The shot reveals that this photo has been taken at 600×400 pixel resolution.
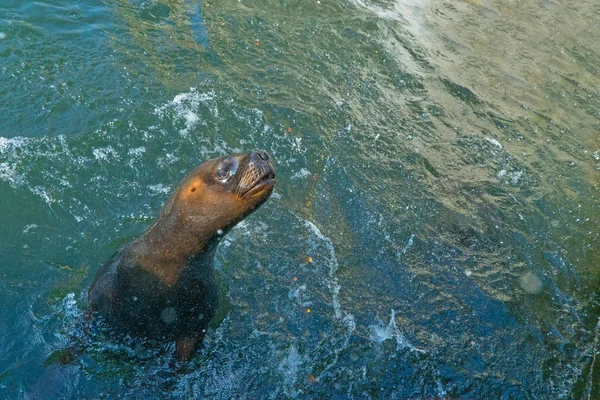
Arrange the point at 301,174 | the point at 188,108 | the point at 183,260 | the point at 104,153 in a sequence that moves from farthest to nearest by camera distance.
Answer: the point at 188,108
the point at 301,174
the point at 104,153
the point at 183,260

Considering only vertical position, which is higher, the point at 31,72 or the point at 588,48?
the point at 588,48

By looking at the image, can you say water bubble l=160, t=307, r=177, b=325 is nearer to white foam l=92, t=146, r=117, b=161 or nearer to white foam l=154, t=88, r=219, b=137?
white foam l=92, t=146, r=117, b=161

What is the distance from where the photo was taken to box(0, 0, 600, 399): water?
5.58m

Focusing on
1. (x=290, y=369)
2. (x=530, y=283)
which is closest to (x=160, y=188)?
(x=290, y=369)

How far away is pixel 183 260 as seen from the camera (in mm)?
4902

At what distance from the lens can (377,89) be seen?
9016 millimetres

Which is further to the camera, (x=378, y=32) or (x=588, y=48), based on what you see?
(x=588, y=48)

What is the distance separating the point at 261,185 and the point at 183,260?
3.13 feet

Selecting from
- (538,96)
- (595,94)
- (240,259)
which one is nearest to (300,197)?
(240,259)

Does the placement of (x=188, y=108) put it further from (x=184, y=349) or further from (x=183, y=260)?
(x=184, y=349)

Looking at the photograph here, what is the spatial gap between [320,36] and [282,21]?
26.2 inches

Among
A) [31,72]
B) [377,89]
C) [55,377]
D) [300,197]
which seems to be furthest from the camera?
[377,89]

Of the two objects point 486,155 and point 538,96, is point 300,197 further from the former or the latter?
point 538,96

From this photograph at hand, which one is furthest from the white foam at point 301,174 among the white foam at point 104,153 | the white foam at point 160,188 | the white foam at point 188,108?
the white foam at point 104,153
